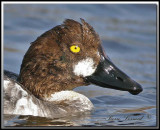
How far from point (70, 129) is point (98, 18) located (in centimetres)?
734

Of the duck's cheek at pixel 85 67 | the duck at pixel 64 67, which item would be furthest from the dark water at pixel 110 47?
the duck's cheek at pixel 85 67

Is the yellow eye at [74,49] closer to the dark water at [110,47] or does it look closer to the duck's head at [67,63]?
the duck's head at [67,63]

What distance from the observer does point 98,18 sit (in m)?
13.4

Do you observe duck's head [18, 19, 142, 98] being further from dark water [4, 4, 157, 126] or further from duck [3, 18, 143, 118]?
dark water [4, 4, 157, 126]

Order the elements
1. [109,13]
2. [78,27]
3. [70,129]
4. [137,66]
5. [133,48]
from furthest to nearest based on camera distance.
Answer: [109,13], [133,48], [137,66], [78,27], [70,129]

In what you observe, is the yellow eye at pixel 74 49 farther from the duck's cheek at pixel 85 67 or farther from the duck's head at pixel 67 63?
the duck's cheek at pixel 85 67

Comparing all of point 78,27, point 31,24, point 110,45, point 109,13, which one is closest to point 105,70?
point 78,27

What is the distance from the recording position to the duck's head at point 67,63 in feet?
22.9

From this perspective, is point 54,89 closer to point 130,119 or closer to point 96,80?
point 96,80

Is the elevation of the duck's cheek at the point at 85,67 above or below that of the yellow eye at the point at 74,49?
below

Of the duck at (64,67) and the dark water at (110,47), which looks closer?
the duck at (64,67)

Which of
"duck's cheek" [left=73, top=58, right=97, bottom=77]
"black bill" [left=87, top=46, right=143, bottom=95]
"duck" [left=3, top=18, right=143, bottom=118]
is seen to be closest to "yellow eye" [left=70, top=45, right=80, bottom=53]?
"duck" [left=3, top=18, right=143, bottom=118]

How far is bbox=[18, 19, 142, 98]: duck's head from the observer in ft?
22.9

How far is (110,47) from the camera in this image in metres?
11.9
